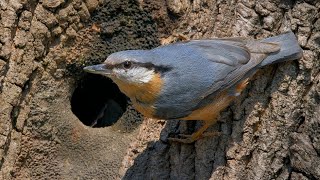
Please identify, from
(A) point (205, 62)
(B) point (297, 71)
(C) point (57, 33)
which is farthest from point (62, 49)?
(B) point (297, 71)

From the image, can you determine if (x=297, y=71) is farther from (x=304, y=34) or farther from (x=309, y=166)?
(x=309, y=166)

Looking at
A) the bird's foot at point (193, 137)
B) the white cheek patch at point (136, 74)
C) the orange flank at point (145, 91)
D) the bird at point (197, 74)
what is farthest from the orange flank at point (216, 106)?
the white cheek patch at point (136, 74)

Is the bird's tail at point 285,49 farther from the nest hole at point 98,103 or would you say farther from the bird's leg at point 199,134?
the nest hole at point 98,103

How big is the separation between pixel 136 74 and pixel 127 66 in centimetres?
10

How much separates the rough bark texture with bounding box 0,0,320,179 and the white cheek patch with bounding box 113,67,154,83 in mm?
521

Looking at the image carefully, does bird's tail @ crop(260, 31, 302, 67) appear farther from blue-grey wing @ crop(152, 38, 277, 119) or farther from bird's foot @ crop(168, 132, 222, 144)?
bird's foot @ crop(168, 132, 222, 144)

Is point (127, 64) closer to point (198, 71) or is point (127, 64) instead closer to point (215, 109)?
point (198, 71)

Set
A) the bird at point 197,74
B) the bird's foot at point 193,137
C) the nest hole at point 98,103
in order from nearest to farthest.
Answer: the bird at point 197,74 < the bird's foot at point 193,137 < the nest hole at point 98,103

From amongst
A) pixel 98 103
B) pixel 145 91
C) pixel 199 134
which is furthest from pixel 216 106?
pixel 98 103

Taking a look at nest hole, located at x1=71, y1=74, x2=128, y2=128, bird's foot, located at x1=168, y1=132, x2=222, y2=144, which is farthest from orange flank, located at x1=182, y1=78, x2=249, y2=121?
nest hole, located at x1=71, y1=74, x2=128, y2=128

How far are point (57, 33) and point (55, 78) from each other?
324 mm

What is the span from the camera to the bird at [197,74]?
4027 mm

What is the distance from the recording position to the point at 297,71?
4.12 m

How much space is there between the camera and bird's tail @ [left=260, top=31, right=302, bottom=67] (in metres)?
4.04
